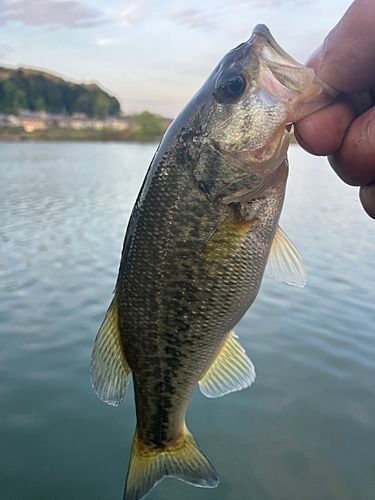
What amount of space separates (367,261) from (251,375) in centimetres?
992

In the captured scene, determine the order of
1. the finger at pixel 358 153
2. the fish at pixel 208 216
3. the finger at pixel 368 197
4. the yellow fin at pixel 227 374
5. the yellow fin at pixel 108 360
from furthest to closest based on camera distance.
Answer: the yellow fin at pixel 227 374 < the finger at pixel 368 197 < the yellow fin at pixel 108 360 < the fish at pixel 208 216 < the finger at pixel 358 153

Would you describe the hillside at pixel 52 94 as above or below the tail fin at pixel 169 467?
below

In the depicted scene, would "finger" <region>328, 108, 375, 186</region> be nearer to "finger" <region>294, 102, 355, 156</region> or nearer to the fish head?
"finger" <region>294, 102, 355, 156</region>

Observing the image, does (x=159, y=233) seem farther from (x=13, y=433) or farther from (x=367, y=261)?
(x=367, y=261)

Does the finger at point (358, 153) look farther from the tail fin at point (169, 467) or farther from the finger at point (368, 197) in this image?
the tail fin at point (169, 467)

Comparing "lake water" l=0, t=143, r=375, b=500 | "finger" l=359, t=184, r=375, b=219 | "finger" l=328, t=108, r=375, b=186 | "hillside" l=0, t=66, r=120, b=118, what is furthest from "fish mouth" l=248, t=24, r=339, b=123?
"hillside" l=0, t=66, r=120, b=118

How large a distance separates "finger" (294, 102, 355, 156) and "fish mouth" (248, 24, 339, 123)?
0.12 feet

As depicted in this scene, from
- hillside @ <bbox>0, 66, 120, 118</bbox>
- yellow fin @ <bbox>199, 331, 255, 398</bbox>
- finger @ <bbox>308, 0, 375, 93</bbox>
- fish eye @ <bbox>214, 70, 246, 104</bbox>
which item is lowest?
hillside @ <bbox>0, 66, 120, 118</bbox>

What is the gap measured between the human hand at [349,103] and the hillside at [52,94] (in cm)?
13383

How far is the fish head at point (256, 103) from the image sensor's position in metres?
2.37

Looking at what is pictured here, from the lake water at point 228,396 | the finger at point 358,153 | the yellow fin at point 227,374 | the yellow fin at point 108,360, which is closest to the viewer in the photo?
the finger at point 358,153

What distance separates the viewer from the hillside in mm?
130625

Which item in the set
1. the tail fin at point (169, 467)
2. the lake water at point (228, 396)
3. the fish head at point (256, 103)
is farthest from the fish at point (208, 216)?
the lake water at point (228, 396)

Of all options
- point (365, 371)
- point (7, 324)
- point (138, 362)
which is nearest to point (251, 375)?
point (138, 362)
